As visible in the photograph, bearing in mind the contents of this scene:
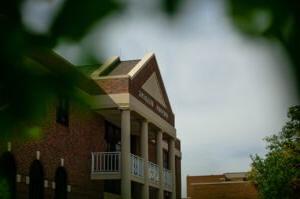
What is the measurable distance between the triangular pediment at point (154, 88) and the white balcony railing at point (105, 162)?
4.00 metres

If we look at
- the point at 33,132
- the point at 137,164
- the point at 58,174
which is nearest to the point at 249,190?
the point at 137,164

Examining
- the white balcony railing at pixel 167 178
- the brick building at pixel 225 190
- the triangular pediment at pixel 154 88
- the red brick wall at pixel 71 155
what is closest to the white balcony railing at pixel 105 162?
the red brick wall at pixel 71 155

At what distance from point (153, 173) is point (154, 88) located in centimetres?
407

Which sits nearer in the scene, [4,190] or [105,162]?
[4,190]

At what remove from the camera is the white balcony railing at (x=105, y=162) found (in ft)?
77.0

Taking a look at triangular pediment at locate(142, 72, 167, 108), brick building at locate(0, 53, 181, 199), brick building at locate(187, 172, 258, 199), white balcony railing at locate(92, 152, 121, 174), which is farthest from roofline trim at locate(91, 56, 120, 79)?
brick building at locate(187, 172, 258, 199)

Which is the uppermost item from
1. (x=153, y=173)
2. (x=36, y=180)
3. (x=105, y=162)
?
(x=105, y=162)

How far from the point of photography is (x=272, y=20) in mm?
1274

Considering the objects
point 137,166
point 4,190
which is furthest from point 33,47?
point 137,166

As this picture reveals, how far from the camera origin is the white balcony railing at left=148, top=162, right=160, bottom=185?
27.0 meters

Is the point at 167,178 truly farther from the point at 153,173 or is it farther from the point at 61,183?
the point at 61,183

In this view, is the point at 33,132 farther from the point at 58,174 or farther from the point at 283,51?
the point at 58,174

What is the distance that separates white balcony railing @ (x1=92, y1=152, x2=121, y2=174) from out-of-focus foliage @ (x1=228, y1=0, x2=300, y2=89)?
22.3m

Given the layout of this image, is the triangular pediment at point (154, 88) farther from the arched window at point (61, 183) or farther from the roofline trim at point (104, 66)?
the roofline trim at point (104, 66)
